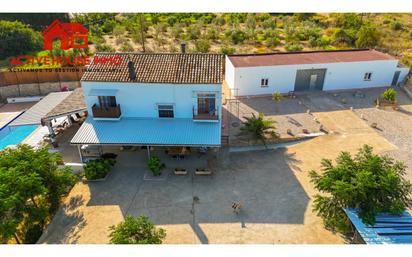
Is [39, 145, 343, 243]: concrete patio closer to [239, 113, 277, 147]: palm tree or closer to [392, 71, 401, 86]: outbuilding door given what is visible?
[239, 113, 277, 147]: palm tree

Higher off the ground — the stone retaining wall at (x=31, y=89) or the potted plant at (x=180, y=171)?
the stone retaining wall at (x=31, y=89)

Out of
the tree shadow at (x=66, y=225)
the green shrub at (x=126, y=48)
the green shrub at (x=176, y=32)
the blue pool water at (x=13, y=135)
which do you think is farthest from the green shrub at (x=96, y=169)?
the green shrub at (x=176, y=32)

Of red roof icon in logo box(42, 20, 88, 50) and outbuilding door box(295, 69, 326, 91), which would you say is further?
red roof icon in logo box(42, 20, 88, 50)

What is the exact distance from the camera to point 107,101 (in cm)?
2602

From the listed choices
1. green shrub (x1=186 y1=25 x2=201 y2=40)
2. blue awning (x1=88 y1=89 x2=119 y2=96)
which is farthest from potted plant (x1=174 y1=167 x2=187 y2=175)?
green shrub (x1=186 y1=25 x2=201 y2=40)

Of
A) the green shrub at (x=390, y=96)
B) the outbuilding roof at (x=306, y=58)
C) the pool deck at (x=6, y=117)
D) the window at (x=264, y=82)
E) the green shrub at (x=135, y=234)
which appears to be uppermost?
the outbuilding roof at (x=306, y=58)

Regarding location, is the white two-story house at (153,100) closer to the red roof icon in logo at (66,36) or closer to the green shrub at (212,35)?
the red roof icon in logo at (66,36)

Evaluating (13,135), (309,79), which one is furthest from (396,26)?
(13,135)

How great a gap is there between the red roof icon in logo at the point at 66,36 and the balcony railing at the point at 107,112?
96.3 ft

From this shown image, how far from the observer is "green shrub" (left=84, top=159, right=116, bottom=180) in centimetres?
2330

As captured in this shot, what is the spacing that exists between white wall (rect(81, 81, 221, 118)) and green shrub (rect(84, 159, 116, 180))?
15.9ft

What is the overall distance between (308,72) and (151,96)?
21329 mm

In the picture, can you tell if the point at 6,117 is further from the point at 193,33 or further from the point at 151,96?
the point at 193,33

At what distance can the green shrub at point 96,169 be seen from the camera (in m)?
23.3
